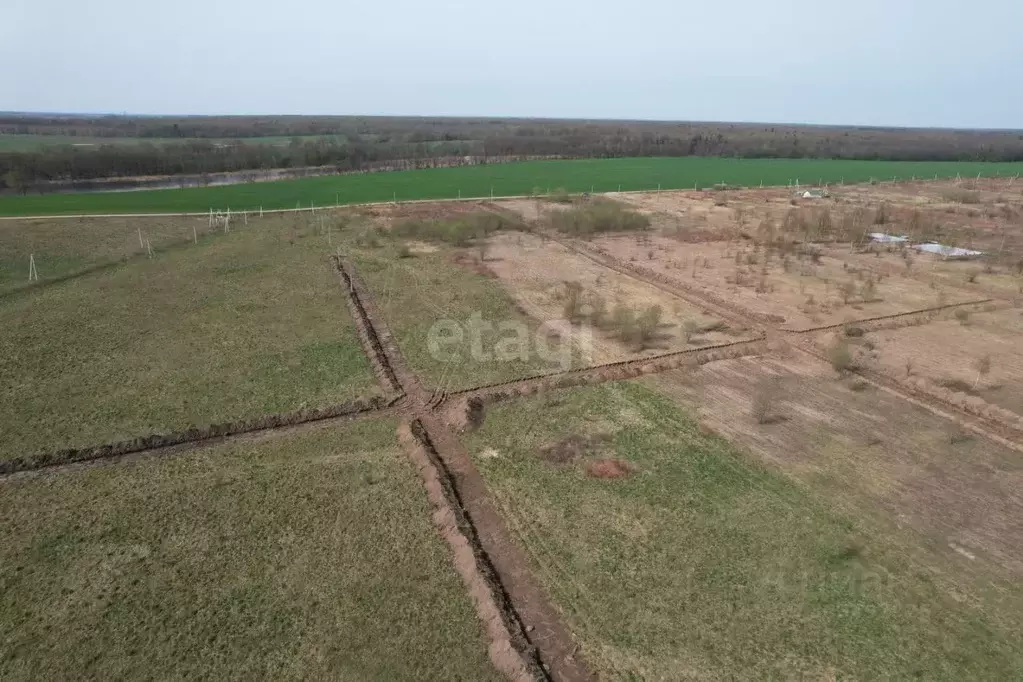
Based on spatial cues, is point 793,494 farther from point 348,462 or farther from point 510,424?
point 348,462

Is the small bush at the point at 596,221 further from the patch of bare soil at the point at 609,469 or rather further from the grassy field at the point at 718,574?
the patch of bare soil at the point at 609,469

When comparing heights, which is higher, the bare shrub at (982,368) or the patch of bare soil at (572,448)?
the bare shrub at (982,368)

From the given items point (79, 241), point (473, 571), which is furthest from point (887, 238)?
point (79, 241)

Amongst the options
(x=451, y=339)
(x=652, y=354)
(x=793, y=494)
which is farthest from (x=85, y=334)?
(x=793, y=494)

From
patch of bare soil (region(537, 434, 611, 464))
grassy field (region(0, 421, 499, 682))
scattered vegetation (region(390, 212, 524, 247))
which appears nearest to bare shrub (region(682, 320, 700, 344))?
patch of bare soil (region(537, 434, 611, 464))

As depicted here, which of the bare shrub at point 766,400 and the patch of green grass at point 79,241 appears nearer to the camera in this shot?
the bare shrub at point 766,400

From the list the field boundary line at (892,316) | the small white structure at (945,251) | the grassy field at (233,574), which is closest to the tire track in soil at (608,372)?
the field boundary line at (892,316)

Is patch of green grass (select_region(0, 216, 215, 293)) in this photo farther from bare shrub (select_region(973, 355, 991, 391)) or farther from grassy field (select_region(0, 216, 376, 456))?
bare shrub (select_region(973, 355, 991, 391))
